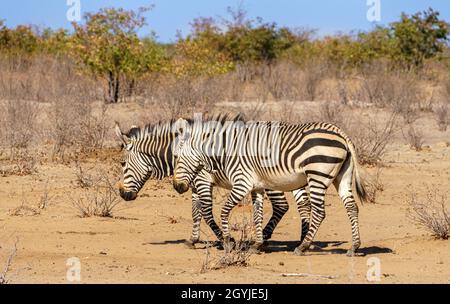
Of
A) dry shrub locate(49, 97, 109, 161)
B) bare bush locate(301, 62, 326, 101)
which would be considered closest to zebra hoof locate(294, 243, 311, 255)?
dry shrub locate(49, 97, 109, 161)

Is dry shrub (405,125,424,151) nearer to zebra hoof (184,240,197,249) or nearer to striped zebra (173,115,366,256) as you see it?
striped zebra (173,115,366,256)

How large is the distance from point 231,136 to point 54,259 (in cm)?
234

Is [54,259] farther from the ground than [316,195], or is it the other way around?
[316,195]

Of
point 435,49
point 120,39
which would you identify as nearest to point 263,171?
point 120,39

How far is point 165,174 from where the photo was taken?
1077 centimetres

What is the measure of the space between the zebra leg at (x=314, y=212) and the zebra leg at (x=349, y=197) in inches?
9.6

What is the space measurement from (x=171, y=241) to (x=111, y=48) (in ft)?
40.5

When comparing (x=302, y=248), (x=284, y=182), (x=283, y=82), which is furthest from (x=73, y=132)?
(x=283, y=82)

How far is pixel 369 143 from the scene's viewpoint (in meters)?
15.6

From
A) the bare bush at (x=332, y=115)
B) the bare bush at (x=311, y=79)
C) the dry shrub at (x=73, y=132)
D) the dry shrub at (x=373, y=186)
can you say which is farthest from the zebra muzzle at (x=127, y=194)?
the bare bush at (x=311, y=79)

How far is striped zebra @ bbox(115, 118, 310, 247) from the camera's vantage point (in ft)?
34.0
